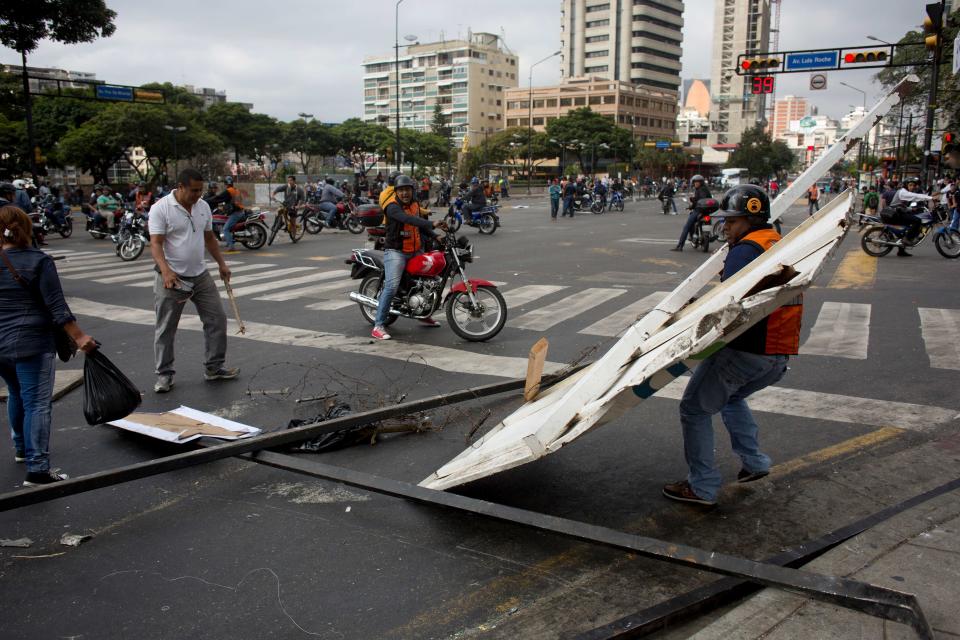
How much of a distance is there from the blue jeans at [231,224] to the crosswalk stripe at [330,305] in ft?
28.2

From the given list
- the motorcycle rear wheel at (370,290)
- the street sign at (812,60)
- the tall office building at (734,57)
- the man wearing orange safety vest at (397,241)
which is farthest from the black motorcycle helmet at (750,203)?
the tall office building at (734,57)

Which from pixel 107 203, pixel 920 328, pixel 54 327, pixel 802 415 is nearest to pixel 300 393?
pixel 54 327

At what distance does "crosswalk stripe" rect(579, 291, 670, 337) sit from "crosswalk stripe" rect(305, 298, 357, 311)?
3.72 metres

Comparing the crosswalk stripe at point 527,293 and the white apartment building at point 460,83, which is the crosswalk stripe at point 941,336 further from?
the white apartment building at point 460,83

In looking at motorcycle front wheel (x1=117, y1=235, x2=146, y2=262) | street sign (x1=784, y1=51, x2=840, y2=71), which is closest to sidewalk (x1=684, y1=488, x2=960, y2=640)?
motorcycle front wheel (x1=117, y1=235, x2=146, y2=262)

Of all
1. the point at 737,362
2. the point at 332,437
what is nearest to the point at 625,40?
the point at 332,437

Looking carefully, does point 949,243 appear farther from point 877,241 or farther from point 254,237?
point 254,237

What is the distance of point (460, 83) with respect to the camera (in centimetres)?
15175

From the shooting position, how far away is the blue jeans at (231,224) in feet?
61.1

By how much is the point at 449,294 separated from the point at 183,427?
13.1 ft

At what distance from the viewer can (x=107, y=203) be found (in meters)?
23.5

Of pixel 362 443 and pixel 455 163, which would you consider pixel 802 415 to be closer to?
pixel 362 443

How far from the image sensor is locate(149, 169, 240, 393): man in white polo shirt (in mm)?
6605

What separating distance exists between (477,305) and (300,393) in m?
2.60
